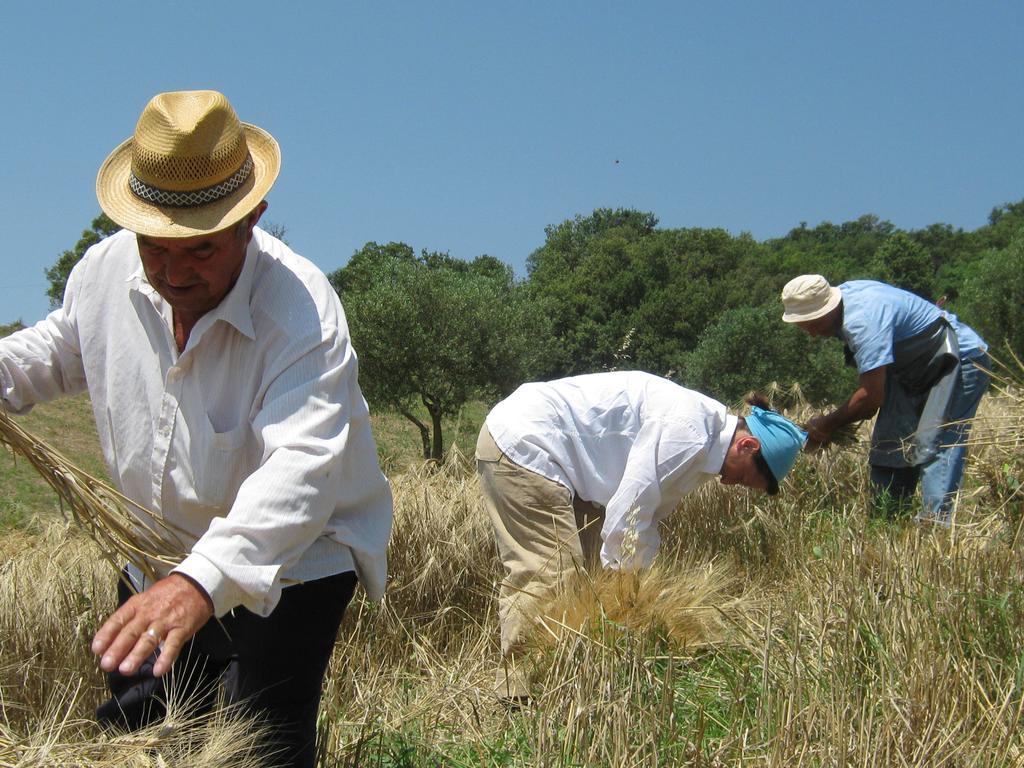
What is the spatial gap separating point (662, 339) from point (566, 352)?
3788 millimetres

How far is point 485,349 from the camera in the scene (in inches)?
421

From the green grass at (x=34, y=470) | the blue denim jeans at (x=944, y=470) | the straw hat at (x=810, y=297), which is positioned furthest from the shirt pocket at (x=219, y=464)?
the straw hat at (x=810, y=297)

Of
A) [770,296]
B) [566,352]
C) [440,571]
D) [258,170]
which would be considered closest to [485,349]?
[566,352]

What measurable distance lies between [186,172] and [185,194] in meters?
0.05

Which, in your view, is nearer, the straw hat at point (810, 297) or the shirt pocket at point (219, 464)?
the shirt pocket at point (219, 464)

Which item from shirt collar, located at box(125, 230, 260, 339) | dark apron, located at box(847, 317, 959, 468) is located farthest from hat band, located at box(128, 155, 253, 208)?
dark apron, located at box(847, 317, 959, 468)

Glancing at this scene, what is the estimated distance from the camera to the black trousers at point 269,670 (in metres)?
2.47

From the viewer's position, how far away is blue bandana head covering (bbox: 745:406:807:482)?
165 inches

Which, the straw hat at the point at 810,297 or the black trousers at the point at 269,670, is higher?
the straw hat at the point at 810,297

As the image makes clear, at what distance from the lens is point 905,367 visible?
6.05 m

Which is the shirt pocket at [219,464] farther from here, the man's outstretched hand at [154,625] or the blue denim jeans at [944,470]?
the blue denim jeans at [944,470]

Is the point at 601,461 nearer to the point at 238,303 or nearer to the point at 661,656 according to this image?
the point at 661,656

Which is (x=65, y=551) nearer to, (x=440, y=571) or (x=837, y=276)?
(x=440, y=571)

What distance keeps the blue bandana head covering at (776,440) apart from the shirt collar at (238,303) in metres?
2.37
